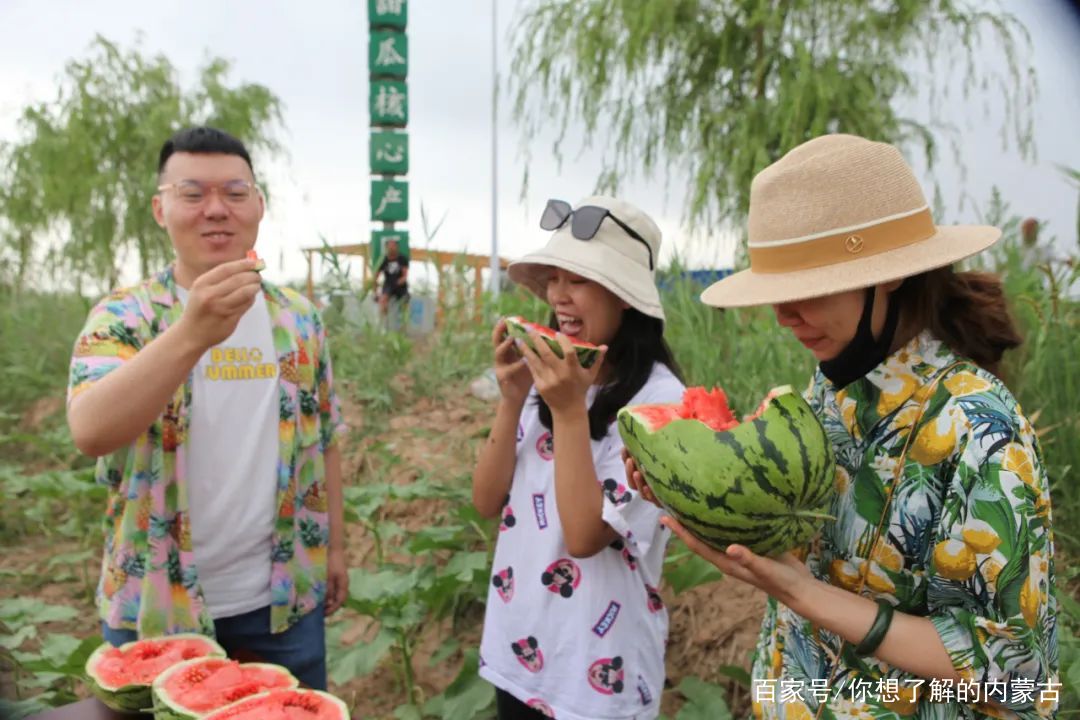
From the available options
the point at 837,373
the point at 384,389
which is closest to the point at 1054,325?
the point at 837,373

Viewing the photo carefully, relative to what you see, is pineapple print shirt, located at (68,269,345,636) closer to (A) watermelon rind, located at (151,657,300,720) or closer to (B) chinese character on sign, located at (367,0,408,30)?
(A) watermelon rind, located at (151,657,300,720)

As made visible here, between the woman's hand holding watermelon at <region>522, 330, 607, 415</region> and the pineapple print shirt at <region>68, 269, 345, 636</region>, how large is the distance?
869 millimetres

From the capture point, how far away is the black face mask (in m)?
1.48

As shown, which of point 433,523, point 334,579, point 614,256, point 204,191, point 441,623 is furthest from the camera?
point 433,523

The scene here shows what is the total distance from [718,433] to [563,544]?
67cm

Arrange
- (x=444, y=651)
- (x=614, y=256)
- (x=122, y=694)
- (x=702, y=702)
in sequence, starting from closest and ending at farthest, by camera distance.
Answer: (x=122, y=694), (x=614, y=256), (x=702, y=702), (x=444, y=651)

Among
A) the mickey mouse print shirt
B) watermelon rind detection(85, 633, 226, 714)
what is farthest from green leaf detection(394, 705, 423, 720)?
watermelon rind detection(85, 633, 226, 714)

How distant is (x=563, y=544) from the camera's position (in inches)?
79.7

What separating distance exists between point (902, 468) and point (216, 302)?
1538 millimetres

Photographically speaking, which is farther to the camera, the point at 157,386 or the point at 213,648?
the point at 213,648

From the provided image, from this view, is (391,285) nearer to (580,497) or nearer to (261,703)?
(580,497)

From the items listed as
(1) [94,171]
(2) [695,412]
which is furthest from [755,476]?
(1) [94,171]

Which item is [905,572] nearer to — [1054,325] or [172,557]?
[172,557]

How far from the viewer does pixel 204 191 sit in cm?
220
